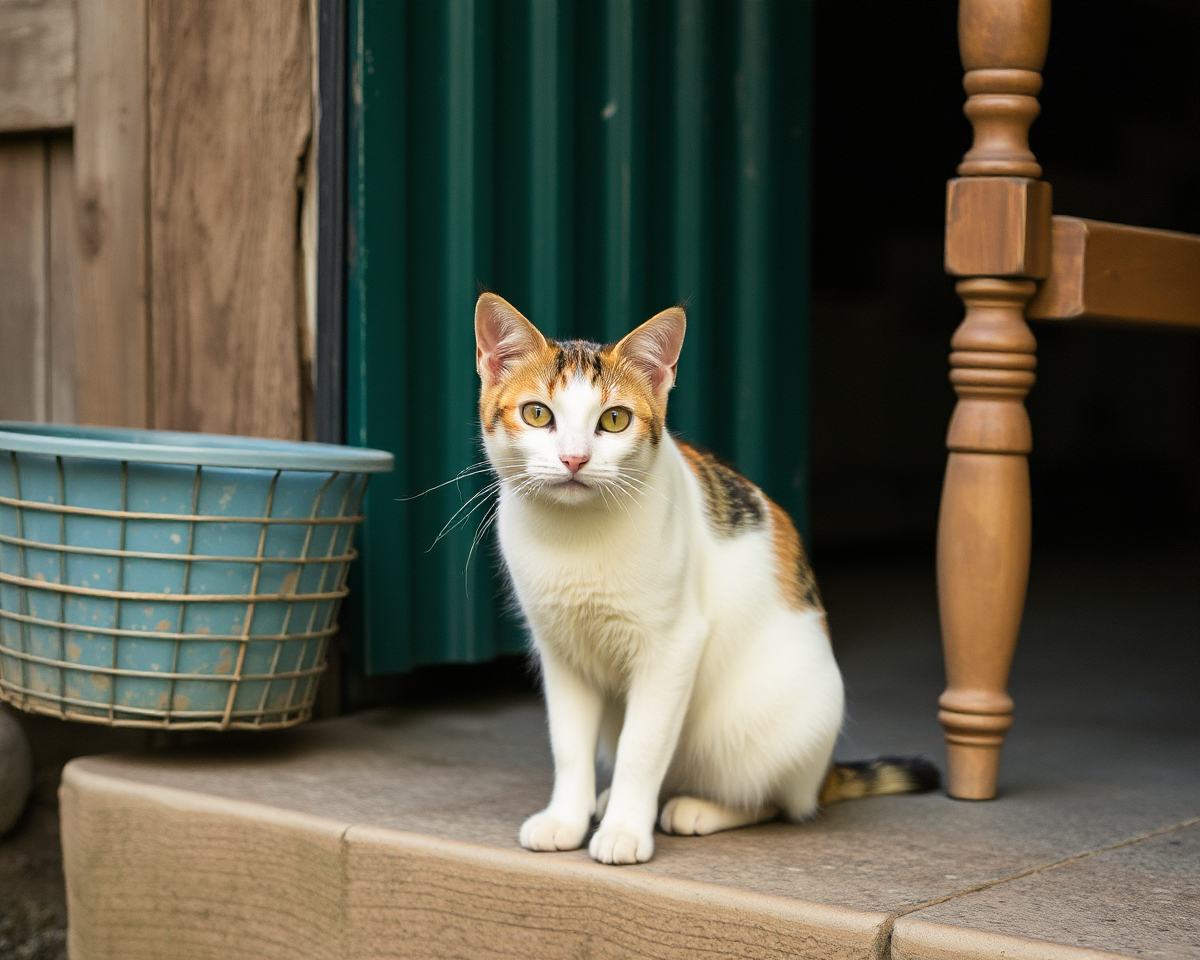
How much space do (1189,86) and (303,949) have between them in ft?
27.9

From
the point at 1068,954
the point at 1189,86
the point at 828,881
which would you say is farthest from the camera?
the point at 1189,86

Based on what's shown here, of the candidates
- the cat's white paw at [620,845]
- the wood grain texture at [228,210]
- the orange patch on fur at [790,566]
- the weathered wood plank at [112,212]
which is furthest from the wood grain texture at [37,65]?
the cat's white paw at [620,845]

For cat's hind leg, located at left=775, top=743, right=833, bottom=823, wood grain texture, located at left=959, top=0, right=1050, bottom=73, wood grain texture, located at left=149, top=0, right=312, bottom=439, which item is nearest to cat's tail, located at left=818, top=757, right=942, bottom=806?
cat's hind leg, located at left=775, top=743, right=833, bottom=823

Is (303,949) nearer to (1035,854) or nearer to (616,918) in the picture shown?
(616,918)

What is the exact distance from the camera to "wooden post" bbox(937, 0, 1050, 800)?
2.25 m

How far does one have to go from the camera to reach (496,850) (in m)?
2.00

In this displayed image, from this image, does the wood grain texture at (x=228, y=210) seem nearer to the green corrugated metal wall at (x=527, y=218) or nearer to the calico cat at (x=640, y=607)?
the green corrugated metal wall at (x=527, y=218)

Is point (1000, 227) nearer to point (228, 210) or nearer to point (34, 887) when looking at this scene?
point (228, 210)

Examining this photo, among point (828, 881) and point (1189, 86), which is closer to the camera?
point (828, 881)

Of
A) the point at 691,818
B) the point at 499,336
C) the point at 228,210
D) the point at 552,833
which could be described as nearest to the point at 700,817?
the point at 691,818

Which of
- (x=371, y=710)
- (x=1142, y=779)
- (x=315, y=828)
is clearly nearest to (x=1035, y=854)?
(x=1142, y=779)

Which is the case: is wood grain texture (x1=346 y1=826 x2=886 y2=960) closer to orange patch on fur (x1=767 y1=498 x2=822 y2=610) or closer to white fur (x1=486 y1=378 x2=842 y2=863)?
white fur (x1=486 y1=378 x2=842 y2=863)

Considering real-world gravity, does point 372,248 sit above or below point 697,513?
above

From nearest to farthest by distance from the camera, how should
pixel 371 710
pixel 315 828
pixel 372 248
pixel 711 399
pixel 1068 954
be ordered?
pixel 1068 954 → pixel 315 828 → pixel 372 248 → pixel 371 710 → pixel 711 399
